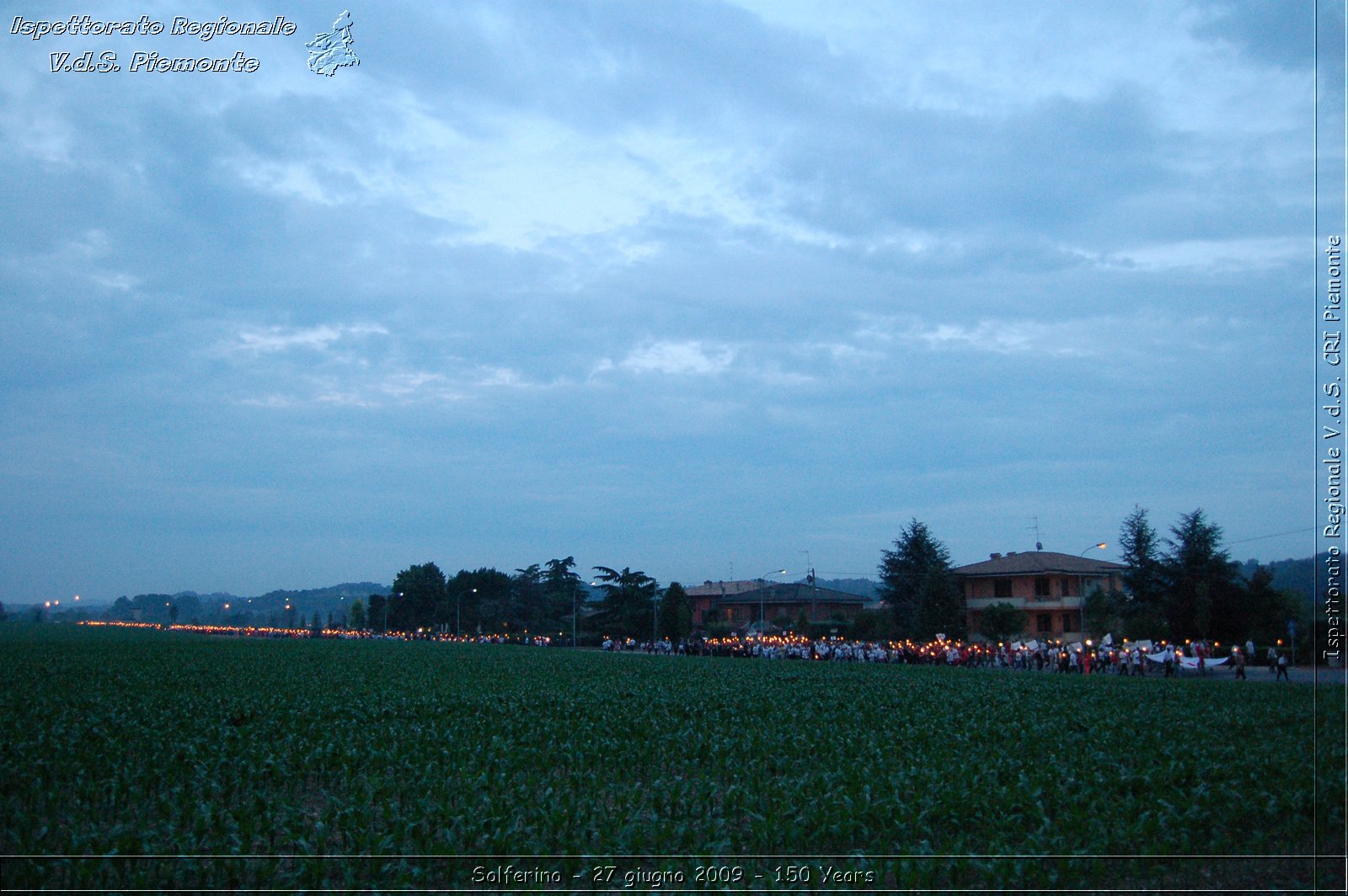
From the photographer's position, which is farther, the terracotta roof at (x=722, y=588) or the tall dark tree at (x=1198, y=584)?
the terracotta roof at (x=722, y=588)

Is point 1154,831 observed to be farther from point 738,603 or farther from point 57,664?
point 738,603

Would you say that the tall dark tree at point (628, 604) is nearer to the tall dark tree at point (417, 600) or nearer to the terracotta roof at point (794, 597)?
the terracotta roof at point (794, 597)

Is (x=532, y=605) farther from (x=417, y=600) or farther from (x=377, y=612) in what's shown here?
(x=377, y=612)

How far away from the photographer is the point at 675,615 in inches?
3639

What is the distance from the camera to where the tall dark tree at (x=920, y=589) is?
67750 millimetres

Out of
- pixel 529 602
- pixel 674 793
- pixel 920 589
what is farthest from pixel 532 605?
pixel 674 793

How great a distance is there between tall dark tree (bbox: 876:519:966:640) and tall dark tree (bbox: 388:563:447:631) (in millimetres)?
81171

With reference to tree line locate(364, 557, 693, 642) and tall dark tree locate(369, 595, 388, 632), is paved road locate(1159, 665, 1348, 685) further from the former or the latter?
tall dark tree locate(369, 595, 388, 632)

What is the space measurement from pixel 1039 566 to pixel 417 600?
333ft

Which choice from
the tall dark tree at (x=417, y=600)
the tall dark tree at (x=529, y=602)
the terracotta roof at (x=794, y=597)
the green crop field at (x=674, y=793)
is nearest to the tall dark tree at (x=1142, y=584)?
the green crop field at (x=674, y=793)

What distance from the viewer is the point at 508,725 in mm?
20359

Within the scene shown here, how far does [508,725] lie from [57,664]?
32303 mm

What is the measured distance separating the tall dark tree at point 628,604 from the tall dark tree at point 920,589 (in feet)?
89.0

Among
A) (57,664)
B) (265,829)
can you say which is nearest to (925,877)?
(265,829)
